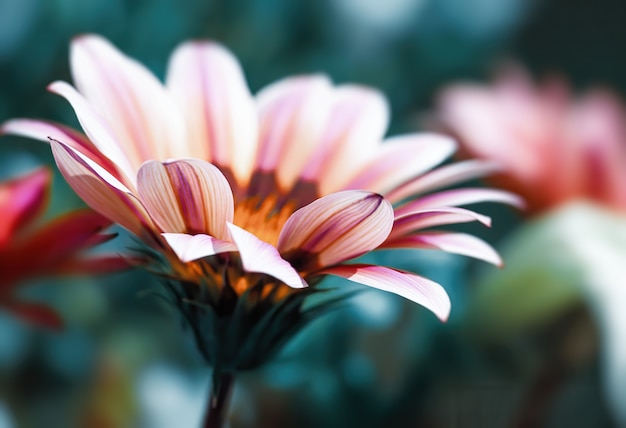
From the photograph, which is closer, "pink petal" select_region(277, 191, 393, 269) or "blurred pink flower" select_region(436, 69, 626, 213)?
"pink petal" select_region(277, 191, 393, 269)

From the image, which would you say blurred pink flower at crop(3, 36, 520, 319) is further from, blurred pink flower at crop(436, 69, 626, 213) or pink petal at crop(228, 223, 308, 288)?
blurred pink flower at crop(436, 69, 626, 213)

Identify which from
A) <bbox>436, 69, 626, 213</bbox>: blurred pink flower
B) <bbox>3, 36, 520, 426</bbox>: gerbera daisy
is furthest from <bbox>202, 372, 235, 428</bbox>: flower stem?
<bbox>436, 69, 626, 213</bbox>: blurred pink flower

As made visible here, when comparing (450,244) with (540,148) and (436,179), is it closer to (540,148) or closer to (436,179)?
(436,179)

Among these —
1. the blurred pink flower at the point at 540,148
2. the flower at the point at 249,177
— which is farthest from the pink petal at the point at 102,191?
the blurred pink flower at the point at 540,148

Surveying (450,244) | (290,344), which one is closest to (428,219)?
(450,244)

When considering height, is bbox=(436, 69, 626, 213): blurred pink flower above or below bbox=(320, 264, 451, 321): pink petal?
above

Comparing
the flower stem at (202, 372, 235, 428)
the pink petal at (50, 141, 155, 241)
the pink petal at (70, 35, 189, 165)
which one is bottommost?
the flower stem at (202, 372, 235, 428)

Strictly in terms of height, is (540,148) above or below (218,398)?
above
